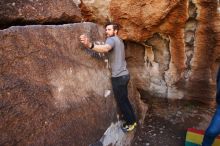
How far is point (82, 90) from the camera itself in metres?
2.99

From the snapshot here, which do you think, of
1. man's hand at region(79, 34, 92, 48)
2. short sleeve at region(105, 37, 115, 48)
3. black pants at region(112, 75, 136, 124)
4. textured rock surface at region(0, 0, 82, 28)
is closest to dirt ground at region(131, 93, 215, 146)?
black pants at region(112, 75, 136, 124)

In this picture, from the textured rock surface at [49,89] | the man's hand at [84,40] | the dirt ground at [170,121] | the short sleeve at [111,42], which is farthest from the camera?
the dirt ground at [170,121]

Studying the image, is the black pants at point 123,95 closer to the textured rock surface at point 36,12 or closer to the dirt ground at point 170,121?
the dirt ground at point 170,121

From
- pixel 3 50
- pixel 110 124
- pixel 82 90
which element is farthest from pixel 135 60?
pixel 3 50

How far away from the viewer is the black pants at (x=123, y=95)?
11.3ft

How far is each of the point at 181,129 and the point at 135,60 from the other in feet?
4.51

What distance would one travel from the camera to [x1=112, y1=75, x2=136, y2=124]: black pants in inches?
135

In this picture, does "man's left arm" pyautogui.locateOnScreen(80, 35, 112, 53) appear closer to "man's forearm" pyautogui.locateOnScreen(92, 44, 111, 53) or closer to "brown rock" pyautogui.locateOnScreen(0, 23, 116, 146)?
"man's forearm" pyautogui.locateOnScreen(92, 44, 111, 53)

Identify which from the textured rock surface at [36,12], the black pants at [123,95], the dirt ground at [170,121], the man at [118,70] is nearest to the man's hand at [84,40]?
the man at [118,70]

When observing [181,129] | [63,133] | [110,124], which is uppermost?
[63,133]

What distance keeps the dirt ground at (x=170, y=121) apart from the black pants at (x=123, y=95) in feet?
1.78

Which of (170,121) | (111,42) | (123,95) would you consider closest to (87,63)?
(111,42)

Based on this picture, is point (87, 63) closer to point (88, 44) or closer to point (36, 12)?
point (88, 44)

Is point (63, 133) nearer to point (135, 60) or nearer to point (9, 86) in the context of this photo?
point (9, 86)
